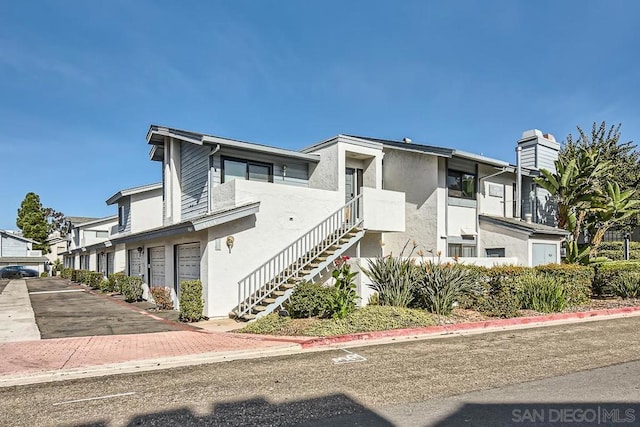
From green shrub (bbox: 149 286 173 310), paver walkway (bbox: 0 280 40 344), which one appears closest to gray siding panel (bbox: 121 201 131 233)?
paver walkway (bbox: 0 280 40 344)

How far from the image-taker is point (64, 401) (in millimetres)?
5723

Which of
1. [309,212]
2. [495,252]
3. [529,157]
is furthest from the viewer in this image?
[529,157]

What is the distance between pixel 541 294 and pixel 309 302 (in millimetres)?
7397

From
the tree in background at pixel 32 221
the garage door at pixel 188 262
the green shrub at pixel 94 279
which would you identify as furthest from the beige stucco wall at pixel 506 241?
the tree in background at pixel 32 221

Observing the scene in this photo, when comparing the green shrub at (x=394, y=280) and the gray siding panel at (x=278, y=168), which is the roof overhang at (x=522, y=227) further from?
the gray siding panel at (x=278, y=168)

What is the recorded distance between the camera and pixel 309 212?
14.5 meters

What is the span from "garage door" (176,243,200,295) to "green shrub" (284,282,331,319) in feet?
12.9

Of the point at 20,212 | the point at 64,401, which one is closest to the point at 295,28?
the point at 64,401

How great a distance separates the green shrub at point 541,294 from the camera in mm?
13219

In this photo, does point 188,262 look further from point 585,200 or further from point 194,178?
point 585,200

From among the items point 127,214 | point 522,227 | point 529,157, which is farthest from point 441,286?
point 127,214

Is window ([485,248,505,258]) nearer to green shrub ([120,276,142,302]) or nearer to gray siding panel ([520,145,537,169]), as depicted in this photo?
gray siding panel ([520,145,537,169])

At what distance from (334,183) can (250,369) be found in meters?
9.26

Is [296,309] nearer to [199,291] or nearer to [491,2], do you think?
[199,291]
